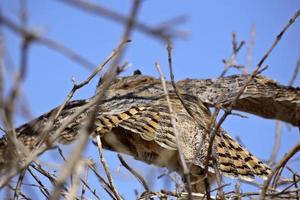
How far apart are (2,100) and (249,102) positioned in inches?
184

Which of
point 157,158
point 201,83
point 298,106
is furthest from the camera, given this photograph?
point 201,83

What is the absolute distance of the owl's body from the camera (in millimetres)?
4777

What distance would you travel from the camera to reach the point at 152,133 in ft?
16.7

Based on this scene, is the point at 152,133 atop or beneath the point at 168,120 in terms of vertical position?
beneath

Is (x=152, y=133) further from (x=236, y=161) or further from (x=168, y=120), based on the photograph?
(x=236, y=161)

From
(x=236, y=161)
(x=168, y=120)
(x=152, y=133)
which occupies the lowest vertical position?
(x=236, y=161)

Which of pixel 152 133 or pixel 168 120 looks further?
pixel 168 120

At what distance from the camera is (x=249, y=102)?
6094 millimetres

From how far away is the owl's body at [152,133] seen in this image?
4.78 metres

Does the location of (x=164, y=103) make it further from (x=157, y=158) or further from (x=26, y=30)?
(x=26, y=30)

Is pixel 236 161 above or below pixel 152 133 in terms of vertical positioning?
below

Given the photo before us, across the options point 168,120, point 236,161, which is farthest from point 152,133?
point 236,161

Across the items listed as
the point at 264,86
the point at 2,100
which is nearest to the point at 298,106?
the point at 264,86

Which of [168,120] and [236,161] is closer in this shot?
[236,161]
